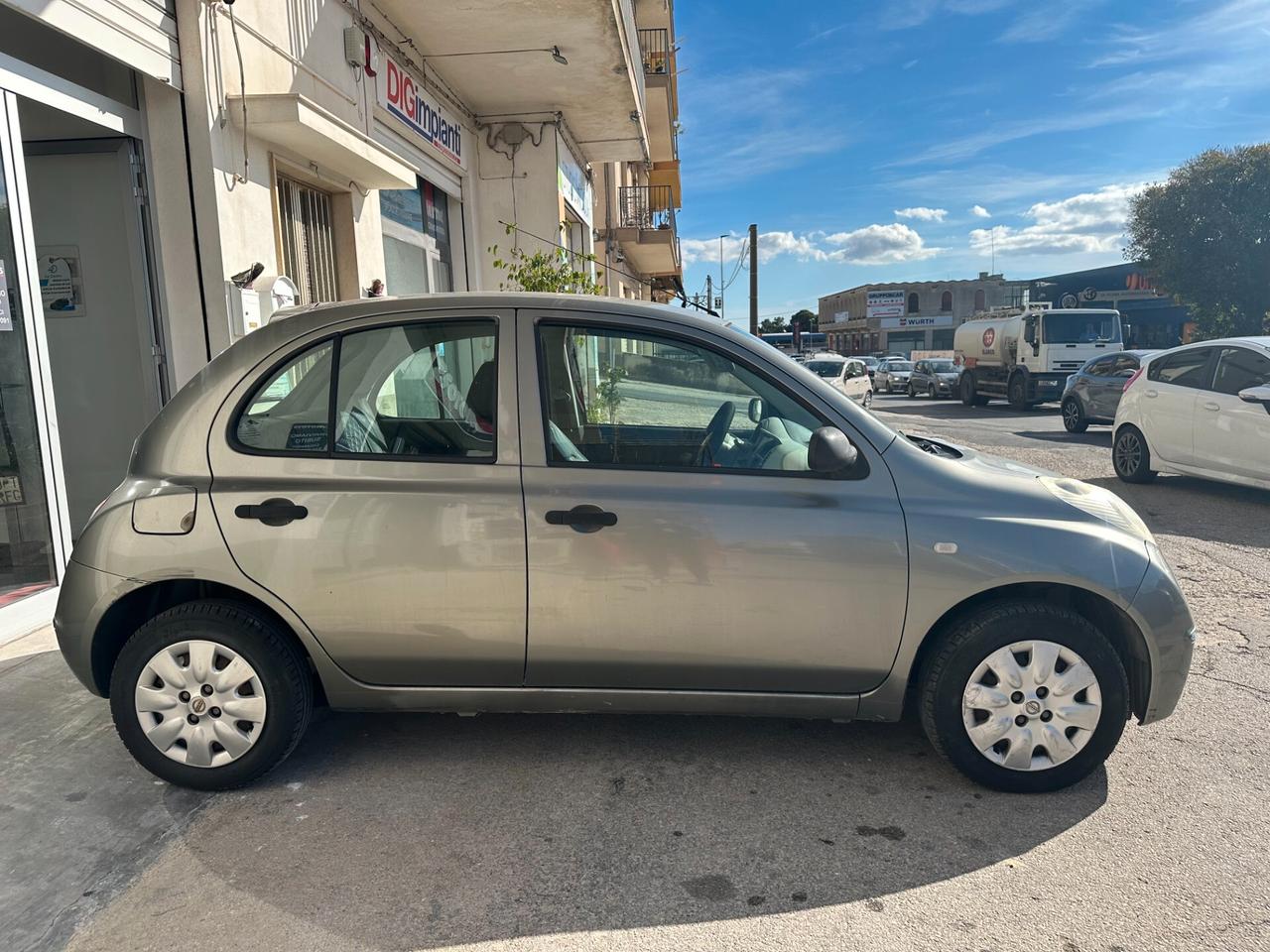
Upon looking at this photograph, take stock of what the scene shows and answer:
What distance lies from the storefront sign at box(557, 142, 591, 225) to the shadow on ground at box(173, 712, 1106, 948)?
1048 centimetres

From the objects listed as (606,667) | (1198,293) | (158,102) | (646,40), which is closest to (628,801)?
(606,667)

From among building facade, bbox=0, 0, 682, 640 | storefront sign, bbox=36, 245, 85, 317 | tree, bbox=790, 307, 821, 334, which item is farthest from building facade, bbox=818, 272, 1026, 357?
storefront sign, bbox=36, 245, 85, 317

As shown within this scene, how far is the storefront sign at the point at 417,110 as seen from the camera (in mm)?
8617

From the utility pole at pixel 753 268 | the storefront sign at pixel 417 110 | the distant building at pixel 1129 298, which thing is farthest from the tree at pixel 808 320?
the storefront sign at pixel 417 110

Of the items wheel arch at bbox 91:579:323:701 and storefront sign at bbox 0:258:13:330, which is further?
storefront sign at bbox 0:258:13:330

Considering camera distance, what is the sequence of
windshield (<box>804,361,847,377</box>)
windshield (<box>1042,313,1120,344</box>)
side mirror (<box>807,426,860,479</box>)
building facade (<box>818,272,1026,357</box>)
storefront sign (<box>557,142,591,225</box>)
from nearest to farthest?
side mirror (<box>807,426,860,479</box>) → storefront sign (<box>557,142,591,225</box>) → windshield (<box>1042,313,1120,344</box>) → windshield (<box>804,361,847,377</box>) → building facade (<box>818,272,1026,357</box>)

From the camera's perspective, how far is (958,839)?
2.82 metres

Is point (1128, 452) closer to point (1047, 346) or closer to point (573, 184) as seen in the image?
point (573, 184)

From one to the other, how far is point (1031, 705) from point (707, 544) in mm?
1261

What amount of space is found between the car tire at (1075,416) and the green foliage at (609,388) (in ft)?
46.4

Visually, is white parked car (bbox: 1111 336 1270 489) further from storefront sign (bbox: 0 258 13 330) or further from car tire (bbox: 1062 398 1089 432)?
storefront sign (bbox: 0 258 13 330)

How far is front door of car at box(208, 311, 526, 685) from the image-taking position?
3.02 meters

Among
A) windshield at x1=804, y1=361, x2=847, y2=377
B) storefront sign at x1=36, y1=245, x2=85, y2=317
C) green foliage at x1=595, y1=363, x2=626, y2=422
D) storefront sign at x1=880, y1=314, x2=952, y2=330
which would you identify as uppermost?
storefront sign at x1=880, y1=314, x2=952, y2=330

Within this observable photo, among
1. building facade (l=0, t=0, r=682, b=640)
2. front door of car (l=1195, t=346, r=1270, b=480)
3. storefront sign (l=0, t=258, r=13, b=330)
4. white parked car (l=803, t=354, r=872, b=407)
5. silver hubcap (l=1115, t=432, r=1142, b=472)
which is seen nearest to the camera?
storefront sign (l=0, t=258, r=13, b=330)
